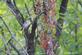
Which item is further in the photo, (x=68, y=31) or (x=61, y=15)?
(x=68, y=31)

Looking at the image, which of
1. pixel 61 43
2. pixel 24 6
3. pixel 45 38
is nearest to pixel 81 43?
pixel 61 43

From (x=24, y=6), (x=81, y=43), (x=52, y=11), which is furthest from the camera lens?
(x=81, y=43)

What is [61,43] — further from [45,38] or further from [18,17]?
[45,38]

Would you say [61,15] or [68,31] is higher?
[61,15]

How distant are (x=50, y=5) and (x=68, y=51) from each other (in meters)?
2.73

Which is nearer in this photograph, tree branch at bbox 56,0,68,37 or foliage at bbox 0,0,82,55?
tree branch at bbox 56,0,68,37

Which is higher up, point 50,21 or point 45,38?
point 50,21

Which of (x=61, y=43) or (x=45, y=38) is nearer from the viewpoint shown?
(x=45, y=38)

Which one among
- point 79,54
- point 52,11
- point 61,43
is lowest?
point 79,54

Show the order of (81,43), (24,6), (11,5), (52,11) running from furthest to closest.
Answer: (81,43) → (24,6) → (11,5) → (52,11)

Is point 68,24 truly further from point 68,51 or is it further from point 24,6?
point 24,6

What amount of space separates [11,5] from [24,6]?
82 centimetres

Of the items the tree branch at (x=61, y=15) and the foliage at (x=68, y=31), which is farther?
the foliage at (x=68, y=31)

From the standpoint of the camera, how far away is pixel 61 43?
18.8 feet
